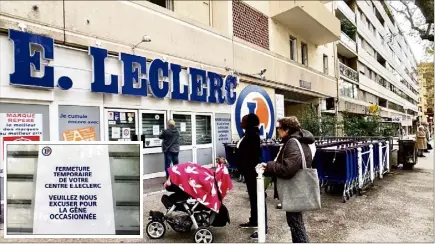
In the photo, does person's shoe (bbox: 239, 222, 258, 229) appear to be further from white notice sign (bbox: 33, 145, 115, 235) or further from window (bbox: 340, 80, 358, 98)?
window (bbox: 340, 80, 358, 98)

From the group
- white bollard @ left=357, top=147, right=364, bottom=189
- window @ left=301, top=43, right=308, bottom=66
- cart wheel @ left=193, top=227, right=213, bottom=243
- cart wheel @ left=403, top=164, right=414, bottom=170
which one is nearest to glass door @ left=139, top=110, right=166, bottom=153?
cart wheel @ left=193, top=227, right=213, bottom=243

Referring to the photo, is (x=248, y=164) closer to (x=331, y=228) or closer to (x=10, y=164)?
(x=331, y=228)

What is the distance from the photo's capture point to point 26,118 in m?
6.47

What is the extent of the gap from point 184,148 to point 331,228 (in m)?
6.20

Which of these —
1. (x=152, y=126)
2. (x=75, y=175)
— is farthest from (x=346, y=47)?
(x=75, y=175)

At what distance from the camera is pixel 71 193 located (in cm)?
303

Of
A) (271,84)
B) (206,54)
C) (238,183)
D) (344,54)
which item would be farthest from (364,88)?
(238,183)

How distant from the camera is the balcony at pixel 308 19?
15.1 m

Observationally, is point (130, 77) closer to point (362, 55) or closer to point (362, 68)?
point (362, 55)

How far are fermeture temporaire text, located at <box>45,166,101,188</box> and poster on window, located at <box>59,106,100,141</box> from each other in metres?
4.45

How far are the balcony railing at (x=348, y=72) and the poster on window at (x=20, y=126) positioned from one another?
23080 mm

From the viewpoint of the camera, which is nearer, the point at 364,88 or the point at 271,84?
the point at 271,84

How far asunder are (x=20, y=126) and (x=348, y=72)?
25779mm

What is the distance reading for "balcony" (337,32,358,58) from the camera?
25011 millimetres
